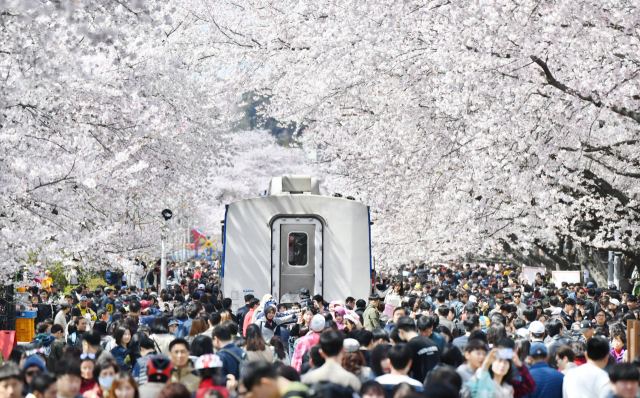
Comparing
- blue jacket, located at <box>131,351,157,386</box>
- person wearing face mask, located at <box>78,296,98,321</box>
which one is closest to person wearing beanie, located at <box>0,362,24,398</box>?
blue jacket, located at <box>131,351,157,386</box>

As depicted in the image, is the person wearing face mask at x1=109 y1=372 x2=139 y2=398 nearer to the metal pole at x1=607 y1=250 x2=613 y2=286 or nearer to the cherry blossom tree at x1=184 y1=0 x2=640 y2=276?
the cherry blossom tree at x1=184 y1=0 x2=640 y2=276

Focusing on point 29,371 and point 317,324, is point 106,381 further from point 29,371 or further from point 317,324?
point 317,324

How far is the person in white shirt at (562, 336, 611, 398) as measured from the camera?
23.2ft

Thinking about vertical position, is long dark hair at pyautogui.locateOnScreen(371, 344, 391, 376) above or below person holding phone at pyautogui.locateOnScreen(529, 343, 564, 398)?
above

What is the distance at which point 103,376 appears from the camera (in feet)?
23.1

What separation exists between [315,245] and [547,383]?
8990mm

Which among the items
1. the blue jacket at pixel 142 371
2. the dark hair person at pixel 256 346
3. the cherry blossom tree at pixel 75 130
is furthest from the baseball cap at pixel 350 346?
the cherry blossom tree at pixel 75 130

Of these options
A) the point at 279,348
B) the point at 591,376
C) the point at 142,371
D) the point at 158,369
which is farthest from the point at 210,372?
the point at 591,376

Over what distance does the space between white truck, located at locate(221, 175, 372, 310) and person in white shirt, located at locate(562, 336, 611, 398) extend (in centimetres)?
890

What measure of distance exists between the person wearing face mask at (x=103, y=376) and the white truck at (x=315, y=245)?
8.90 metres

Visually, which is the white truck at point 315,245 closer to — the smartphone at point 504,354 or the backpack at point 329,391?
the smartphone at point 504,354

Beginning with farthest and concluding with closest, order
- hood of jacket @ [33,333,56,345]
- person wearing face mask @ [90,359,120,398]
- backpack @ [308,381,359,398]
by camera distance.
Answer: hood of jacket @ [33,333,56,345], person wearing face mask @ [90,359,120,398], backpack @ [308,381,359,398]

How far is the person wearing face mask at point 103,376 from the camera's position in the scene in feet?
22.7

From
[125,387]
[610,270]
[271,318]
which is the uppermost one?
[610,270]
